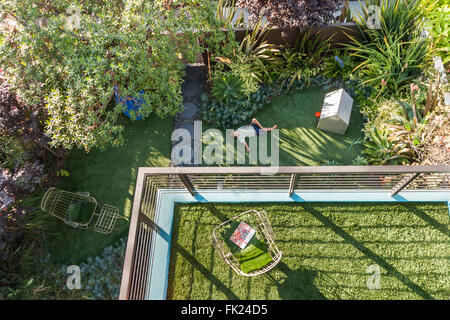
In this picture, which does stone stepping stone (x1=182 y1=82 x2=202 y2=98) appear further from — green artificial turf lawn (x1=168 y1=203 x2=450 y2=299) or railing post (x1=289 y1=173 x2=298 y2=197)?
railing post (x1=289 y1=173 x2=298 y2=197)

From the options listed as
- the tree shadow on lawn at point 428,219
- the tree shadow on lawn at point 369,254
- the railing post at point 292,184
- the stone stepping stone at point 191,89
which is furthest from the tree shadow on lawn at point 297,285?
the stone stepping stone at point 191,89

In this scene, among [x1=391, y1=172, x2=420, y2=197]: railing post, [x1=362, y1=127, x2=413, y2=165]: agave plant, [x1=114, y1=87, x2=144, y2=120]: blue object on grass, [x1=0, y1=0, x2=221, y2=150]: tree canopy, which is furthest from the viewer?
[x1=362, y1=127, x2=413, y2=165]: agave plant

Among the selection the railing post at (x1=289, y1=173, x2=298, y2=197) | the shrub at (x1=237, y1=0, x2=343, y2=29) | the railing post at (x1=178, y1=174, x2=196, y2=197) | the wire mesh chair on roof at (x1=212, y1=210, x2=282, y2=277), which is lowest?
the wire mesh chair on roof at (x1=212, y1=210, x2=282, y2=277)

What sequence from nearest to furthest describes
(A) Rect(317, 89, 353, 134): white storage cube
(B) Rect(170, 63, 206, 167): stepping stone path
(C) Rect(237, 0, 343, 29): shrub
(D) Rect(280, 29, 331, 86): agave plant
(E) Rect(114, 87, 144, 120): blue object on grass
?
(E) Rect(114, 87, 144, 120): blue object on grass, (C) Rect(237, 0, 343, 29): shrub, (A) Rect(317, 89, 353, 134): white storage cube, (D) Rect(280, 29, 331, 86): agave plant, (B) Rect(170, 63, 206, 167): stepping stone path

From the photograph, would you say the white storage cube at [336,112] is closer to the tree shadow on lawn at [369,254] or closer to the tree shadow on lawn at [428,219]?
the tree shadow on lawn at [428,219]

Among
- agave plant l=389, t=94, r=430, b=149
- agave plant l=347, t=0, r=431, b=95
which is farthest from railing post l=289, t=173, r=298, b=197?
agave plant l=347, t=0, r=431, b=95
